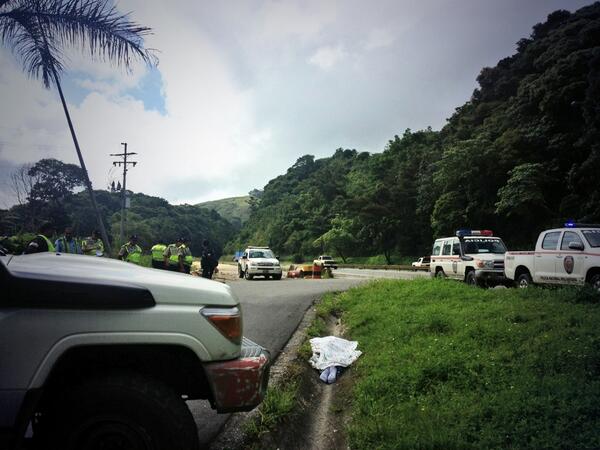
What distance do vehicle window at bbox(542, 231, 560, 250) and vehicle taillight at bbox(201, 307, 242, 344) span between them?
11.0 metres

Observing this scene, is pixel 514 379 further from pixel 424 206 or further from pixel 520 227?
pixel 424 206

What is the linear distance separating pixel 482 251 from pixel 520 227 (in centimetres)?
2399

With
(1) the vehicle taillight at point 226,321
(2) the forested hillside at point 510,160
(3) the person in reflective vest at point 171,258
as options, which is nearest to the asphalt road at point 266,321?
(1) the vehicle taillight at point 226,321

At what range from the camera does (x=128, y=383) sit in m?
2.41

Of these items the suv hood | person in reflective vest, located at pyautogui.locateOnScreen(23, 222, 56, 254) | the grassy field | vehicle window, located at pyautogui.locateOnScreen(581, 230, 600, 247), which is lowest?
the grassy field

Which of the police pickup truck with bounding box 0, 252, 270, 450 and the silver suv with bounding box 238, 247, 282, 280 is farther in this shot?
the silver suv with bounding box 238, 247, 282, 280

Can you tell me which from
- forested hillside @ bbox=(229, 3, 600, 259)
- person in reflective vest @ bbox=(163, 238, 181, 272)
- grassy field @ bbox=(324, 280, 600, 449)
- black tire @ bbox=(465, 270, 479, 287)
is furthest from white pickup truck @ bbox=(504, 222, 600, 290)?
forested hillside @ bbox=(229, 3, 600, 259)

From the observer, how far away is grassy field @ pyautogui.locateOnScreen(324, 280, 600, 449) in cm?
362

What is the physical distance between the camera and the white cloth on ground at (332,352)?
6417 mm

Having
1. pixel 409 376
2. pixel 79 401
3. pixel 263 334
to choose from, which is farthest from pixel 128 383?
pixel 263 334

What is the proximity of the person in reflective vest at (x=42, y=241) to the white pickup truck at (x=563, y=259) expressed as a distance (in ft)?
36.5

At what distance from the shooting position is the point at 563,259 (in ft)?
35.7

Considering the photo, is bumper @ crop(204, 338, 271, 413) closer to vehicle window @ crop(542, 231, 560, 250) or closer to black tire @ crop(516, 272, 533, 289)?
vehicle window @ crop(542, 231, 560, 250)

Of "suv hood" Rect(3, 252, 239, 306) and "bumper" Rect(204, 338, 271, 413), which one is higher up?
"suv hood" Rect(3, 252, 239, 306)
